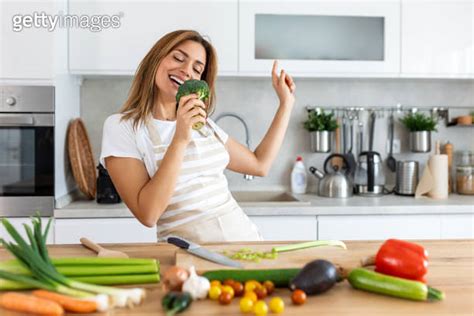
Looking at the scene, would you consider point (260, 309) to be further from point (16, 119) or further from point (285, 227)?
point (16, 119)

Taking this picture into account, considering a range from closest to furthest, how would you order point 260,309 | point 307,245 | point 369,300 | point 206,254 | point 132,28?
point 260,309 → point 369,300 → point 206,254 → point 307,245 → point 132,28

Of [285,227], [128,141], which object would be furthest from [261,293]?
[285,227]

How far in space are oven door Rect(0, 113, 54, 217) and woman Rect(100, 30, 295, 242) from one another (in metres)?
1.01

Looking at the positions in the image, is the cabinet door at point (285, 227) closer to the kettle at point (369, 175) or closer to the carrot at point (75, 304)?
the kettle at point (369, 175)

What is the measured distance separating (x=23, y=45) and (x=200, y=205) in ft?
4.76

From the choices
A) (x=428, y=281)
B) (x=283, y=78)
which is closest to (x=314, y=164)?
(x=283, y=78)

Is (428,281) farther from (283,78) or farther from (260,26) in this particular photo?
(260,26)

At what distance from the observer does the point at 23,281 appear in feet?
3.67

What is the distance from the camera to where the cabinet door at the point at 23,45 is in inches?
104

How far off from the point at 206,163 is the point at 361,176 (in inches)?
65.8

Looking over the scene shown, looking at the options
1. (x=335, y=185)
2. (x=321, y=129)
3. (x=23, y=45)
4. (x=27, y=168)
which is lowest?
(x=335, y=185)

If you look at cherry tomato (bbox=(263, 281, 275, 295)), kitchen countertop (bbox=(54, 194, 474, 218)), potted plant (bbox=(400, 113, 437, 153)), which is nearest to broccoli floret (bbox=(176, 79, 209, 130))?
cherry tomato (bbox=(263, 281, 275, 295))

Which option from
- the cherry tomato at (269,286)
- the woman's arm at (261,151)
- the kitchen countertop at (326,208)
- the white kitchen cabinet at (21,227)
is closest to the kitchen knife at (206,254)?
the cherry tomato at (269,286)

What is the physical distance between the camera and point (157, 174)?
5.39 feet
